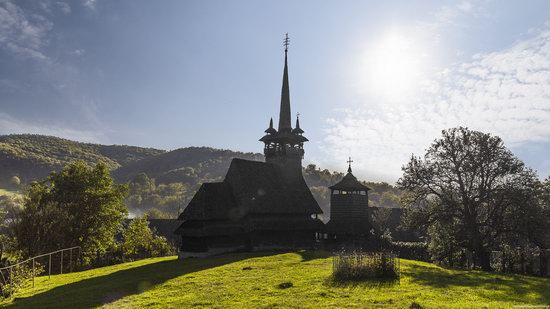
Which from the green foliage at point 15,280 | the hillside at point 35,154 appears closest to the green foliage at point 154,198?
the hillside at point 35,154

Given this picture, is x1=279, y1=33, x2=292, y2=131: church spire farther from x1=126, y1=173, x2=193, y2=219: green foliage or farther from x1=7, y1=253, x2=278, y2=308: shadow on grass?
x1=126, y1=173, x2=193, y2=219: green foliage

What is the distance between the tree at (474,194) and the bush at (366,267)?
46.8ft

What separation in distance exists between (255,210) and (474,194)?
65.3 feet

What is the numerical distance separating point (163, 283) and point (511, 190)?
27.4 m

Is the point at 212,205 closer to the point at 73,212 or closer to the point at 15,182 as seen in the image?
the point at 73,212

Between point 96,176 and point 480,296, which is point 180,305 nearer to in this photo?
point 480,296

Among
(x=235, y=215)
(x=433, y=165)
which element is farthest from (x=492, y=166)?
(x=235, y=215)

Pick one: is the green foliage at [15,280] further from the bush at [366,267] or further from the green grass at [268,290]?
the bush at [366,267]

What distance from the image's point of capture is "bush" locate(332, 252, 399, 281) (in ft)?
70.3

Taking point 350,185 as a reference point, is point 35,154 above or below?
above

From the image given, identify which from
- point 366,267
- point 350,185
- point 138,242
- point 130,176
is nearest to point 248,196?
point 350,185

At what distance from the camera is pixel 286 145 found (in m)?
48.8

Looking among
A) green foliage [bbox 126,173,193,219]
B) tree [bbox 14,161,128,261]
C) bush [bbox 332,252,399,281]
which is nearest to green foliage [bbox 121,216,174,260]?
tree [bbox 14,161,128,261]

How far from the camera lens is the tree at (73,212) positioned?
33312 millimetres
